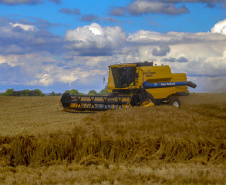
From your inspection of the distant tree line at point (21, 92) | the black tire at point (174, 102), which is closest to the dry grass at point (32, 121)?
the distant tree line at point (21, 92)

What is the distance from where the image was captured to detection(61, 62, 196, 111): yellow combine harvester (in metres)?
15.3

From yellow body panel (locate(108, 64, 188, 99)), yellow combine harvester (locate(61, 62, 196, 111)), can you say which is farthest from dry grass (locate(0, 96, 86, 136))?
yellow body panel (locate(108, 64, 188, 99))

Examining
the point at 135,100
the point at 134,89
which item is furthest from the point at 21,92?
the point at 135,100

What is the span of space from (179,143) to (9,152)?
11.1ft

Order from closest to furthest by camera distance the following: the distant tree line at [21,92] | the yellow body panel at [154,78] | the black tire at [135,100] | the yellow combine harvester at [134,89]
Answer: the black tire at [135,100]
the yellow combine harvester at [134,89]
the yellow body panel at [154,78]
the distant tree line at [21,92]

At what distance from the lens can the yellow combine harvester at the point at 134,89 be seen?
15.3 metres

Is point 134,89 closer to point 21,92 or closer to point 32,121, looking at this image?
point 32,121

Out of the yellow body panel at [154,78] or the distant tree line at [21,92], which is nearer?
the yellow body panel at [154,78]

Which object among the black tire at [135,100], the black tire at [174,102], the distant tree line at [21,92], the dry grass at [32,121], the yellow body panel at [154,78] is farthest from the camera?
the distant tree line at [21,92]

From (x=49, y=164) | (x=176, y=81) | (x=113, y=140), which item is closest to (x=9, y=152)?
(x=49, y=164)

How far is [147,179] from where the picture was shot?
470 centimetres

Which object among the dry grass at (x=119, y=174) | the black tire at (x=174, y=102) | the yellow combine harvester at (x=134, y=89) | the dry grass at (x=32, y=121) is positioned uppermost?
the yellow combine harvester at (x=134, y=89)

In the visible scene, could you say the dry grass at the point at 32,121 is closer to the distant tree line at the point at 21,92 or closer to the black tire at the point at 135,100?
the black tire at the point at 135,100

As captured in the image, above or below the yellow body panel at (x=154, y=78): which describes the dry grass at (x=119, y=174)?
below
